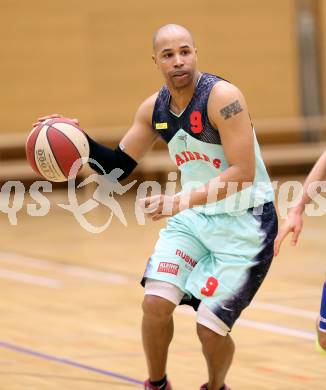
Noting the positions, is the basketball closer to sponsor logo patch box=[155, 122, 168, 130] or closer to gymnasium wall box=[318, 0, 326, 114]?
sponsor logo patch box=[155, 122, 168, 130]

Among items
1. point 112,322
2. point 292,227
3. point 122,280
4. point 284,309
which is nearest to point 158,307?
point 292,227

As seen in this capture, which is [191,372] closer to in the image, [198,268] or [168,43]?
[198,268]

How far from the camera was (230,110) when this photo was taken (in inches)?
197

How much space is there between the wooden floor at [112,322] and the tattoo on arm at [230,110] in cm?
187

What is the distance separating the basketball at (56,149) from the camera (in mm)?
5305

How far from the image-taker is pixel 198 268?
5242 millimetres

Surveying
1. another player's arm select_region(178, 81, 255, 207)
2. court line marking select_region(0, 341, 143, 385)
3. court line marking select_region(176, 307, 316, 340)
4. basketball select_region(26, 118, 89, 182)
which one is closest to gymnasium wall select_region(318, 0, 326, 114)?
court line marking select_region(176, 307, 316, 340)

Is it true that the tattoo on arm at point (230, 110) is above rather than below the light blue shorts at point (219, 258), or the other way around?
above

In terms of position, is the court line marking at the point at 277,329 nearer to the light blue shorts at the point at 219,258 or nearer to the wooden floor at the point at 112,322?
the wooden floor at the point at 112,322

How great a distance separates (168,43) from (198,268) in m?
1.20

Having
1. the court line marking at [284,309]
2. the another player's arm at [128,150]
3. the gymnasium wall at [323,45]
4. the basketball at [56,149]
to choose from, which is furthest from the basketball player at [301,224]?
the gymnasium wall at [323,45]

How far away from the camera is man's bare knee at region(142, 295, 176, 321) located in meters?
5.12

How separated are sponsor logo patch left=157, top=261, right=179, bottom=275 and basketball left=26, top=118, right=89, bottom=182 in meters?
0.72

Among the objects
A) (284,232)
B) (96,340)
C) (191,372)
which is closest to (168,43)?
(284,232)
